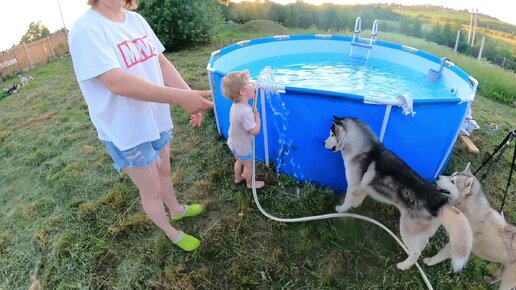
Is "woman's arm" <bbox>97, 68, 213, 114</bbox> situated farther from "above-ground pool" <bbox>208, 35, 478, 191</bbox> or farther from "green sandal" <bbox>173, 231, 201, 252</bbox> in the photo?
"above-ground pool" <bbox>208, 35, 478, 191</bbox>

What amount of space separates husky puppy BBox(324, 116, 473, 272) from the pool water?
302 centimetres

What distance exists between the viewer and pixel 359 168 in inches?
117

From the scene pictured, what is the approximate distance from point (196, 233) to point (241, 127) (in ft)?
3.82

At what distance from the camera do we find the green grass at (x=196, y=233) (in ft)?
8.92

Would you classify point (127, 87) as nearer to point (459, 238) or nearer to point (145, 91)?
point (145, 91)

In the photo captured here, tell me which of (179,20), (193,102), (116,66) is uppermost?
(116,66)

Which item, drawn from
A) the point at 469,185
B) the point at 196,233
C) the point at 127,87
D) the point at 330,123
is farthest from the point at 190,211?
the point at 469,185

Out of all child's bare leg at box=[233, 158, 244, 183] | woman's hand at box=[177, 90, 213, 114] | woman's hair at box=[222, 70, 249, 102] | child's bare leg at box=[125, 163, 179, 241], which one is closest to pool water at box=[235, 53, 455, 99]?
child's bare leg at box=[233, 158, 244, 183]

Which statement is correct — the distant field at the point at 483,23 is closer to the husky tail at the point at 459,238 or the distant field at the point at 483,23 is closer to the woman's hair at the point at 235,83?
the husky tail at the point at 459,238

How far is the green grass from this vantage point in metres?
2.72

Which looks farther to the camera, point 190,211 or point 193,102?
point 190,211

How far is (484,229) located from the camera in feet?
8.12

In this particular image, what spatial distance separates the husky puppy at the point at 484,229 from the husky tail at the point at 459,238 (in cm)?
33

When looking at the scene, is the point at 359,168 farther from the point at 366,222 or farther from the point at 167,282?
the point at 167,282
